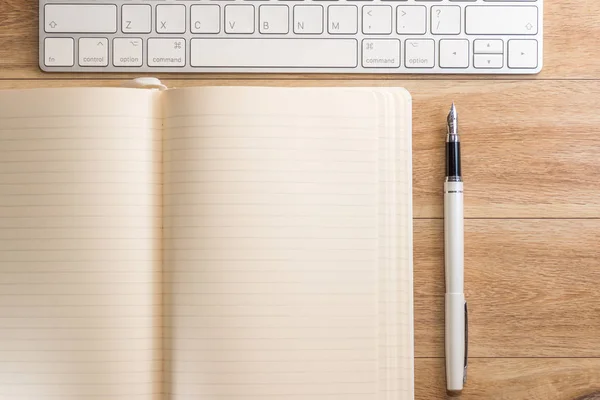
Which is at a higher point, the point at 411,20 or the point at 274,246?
the point at 411,20

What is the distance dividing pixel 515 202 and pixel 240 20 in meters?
0.29

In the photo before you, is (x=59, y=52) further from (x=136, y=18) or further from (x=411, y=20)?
(x=411, y=20)

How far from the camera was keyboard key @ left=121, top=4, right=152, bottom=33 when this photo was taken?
1.71ft

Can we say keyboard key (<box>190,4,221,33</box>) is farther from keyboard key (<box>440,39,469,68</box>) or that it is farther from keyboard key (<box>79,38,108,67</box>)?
keyboard key (<box>440,39,469,68</box>)

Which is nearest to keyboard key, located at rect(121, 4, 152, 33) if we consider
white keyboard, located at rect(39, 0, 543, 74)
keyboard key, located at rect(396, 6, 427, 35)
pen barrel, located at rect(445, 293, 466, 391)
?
white keyboard, located at rect(39, 0, 543, 74)

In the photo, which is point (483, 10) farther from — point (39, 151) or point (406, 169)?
point (39, 151)

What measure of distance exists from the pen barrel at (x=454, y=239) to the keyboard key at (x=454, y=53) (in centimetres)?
10

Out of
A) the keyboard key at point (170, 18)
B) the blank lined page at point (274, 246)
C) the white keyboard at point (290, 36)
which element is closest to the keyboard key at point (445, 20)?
the white keyboard at point (290, 36)

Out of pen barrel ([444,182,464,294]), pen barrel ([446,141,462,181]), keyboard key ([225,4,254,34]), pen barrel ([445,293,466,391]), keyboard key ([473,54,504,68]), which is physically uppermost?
keyboard key ([225,4,254,34])

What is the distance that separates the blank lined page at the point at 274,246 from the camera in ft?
1.47

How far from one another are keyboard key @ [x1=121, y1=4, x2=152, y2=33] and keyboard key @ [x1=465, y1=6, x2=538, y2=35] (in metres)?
0.27

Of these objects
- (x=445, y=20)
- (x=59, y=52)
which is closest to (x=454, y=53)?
(x=445, y=20)

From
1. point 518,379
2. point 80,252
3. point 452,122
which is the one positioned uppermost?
point 452,122

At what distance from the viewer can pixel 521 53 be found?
0.53 m
